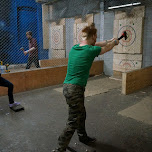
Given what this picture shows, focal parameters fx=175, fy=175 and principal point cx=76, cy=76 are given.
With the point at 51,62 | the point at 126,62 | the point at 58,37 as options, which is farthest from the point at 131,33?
the point at 58,37

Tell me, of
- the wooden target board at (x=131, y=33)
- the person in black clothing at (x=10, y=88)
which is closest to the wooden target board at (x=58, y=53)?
the wooden target board at (x=131, y=33)

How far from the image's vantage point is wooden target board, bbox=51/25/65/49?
7.64 m

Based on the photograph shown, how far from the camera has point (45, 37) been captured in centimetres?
841

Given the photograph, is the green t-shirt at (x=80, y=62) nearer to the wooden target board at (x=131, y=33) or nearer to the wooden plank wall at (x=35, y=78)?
the wooden plank wall at (x=35, y=78)

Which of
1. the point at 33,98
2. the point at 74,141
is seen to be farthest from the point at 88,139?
the point at 33,98

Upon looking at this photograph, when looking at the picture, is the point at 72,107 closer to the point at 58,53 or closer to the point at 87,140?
the point at 87,140

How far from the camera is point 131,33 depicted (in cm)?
529

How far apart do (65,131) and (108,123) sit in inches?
42.6

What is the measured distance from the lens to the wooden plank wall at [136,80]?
4123 mm

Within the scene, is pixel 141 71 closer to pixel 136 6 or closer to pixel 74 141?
pixel 136 6

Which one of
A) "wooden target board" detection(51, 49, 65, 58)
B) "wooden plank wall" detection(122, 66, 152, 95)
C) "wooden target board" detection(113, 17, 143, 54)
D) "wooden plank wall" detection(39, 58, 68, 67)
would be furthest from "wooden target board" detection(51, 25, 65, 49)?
"wooden plank wall" detection(122, 66, 152, 95)

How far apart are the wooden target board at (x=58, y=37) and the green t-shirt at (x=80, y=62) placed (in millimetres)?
5952

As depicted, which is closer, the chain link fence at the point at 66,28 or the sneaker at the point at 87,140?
the sneaker at the point at 87,140

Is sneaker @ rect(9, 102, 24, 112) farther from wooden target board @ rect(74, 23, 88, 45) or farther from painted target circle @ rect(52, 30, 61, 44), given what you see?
painted target circle @ rect(52, 30, 61, 44)
